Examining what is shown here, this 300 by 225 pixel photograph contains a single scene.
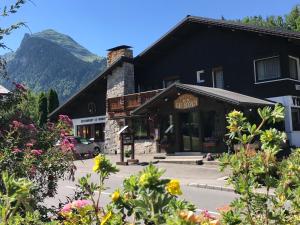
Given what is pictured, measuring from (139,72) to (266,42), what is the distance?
10.9m

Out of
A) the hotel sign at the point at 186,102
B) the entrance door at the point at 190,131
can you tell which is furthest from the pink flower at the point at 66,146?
the entrance door at the point at 190,131

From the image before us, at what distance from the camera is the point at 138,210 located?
2.28 m

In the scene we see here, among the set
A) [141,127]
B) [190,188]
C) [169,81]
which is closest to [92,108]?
[141,127]

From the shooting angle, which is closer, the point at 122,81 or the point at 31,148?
the point at 31,148

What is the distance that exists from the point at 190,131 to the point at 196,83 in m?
4.14

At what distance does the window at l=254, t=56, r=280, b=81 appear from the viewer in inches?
1000

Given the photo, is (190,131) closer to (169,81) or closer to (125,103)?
(169,81)

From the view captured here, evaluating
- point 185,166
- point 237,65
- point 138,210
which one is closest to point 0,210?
point 138,210

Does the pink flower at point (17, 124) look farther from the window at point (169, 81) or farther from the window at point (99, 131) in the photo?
the window at point (99, 131)

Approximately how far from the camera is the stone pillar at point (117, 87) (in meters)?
32.8

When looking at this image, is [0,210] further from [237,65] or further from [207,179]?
[237,65]

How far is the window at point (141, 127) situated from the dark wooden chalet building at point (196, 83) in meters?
0.07

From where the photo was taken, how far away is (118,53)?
3425cm

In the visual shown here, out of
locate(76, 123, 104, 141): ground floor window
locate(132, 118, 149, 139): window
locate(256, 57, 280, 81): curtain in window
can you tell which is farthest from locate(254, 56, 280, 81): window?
locate(76, 123, 104, 141): ground floor window
